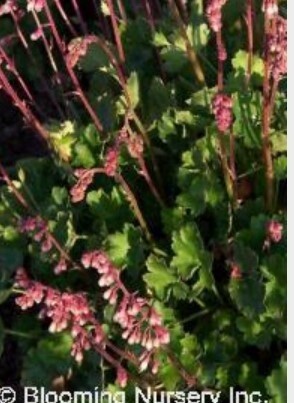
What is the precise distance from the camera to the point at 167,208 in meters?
2.20

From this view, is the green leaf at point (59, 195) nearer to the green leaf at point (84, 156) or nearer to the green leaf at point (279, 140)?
the green leaf at point (84, 156)

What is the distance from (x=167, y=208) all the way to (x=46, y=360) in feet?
1.51

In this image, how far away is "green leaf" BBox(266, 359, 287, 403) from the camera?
1.86 metres

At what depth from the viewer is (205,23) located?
2346 mm

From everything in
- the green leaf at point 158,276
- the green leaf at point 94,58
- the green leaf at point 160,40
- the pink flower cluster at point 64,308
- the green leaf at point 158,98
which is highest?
the green leaf at point 160,40

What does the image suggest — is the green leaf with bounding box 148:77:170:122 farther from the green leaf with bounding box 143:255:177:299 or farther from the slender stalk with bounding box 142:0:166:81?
the green leaf with bounding box 143:255:177:299

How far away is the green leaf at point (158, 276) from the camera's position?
2.06m

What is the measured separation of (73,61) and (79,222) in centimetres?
66

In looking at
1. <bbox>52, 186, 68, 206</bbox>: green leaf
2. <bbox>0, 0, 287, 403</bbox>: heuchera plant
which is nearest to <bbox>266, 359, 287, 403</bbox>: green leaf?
<bbox>0, 0, 287, 403</bbox>: heuchera plant

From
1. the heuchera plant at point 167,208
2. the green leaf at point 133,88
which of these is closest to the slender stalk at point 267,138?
the heuchera plant at point 167,208

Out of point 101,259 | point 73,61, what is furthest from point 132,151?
point 101,259

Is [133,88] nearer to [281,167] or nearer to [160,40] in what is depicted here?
[160,40]

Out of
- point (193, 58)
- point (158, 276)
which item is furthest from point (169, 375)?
point (193, 58)
